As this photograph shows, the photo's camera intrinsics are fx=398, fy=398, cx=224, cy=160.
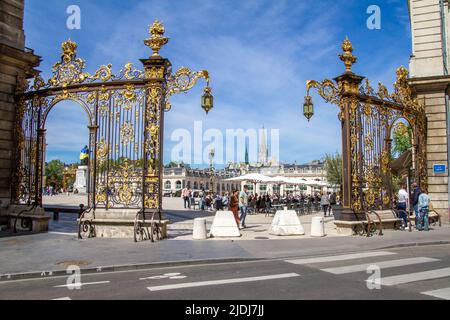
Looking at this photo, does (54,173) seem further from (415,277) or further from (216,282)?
(415,277)

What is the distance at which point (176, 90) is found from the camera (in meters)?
13.2

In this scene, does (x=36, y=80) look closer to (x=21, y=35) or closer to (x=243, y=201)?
(x=21, y=35)

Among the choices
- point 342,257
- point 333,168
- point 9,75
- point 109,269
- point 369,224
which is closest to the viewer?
point 109,269

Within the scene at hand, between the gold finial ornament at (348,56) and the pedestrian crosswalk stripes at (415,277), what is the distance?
8827 millimetres

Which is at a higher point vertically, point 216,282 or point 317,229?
point 317,229

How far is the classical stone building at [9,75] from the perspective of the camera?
14.6 meters

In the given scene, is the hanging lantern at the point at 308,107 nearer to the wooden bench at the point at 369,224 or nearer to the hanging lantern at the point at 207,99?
the hanging lantern at the point at 207,99

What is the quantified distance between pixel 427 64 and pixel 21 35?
17508mm

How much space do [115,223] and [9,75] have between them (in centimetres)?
703

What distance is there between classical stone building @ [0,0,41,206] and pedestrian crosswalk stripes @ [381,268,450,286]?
13.4 meters

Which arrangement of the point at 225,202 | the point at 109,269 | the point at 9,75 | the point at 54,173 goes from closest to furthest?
the point at 109,269 → the point at 9,75 → the point at 225,202 → the point at 54,173

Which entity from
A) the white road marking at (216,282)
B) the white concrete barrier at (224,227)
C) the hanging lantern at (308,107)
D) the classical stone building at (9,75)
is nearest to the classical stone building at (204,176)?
the hanging lantern at (308,107)

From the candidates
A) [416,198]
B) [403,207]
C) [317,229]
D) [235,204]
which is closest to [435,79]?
[416,198]

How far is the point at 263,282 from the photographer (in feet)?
23.6
